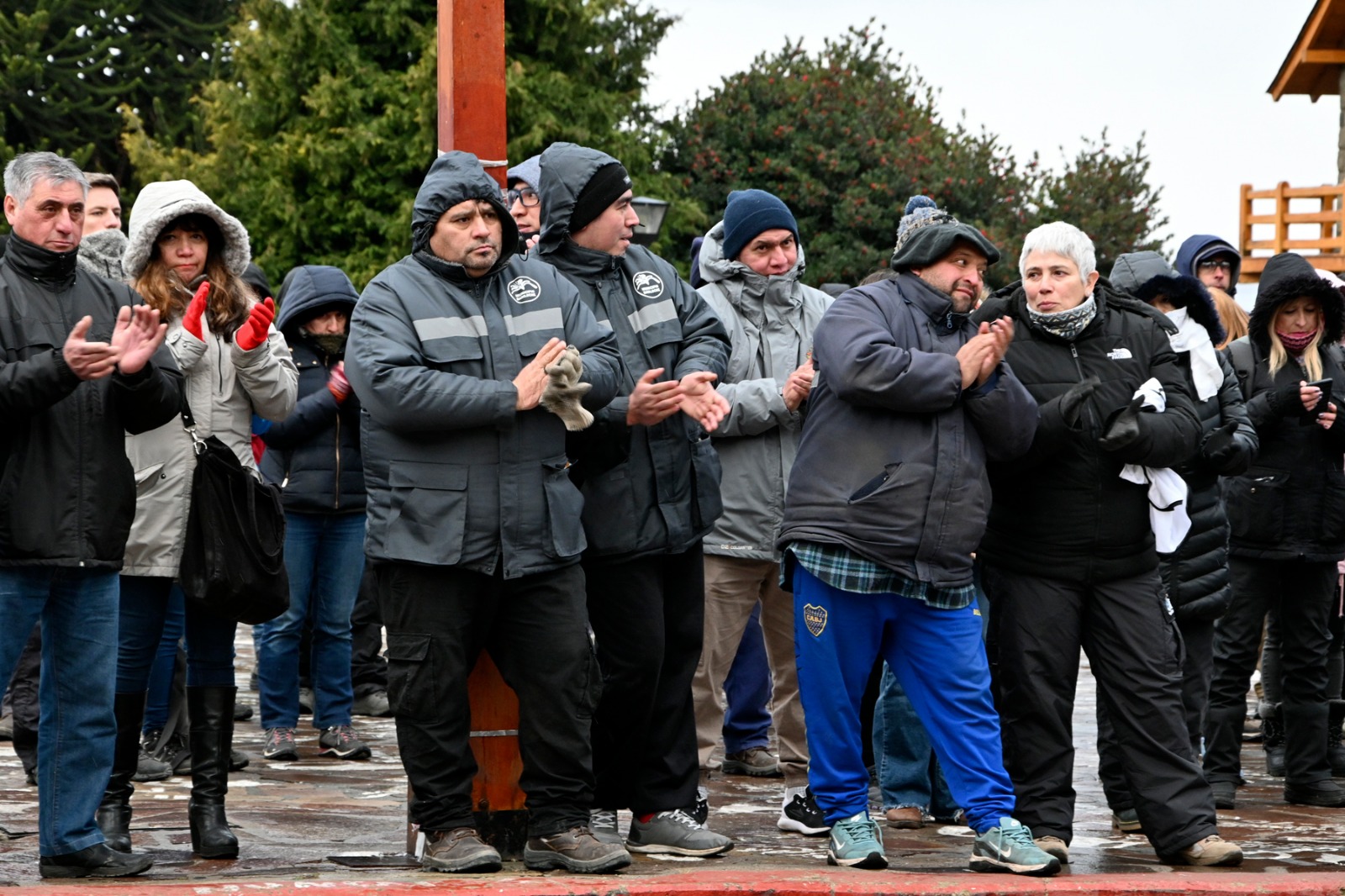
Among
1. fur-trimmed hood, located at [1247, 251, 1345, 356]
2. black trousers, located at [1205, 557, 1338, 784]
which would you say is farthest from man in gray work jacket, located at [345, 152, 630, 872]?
fur-trimmed hood, located at [1247, 251, 1345, 356]

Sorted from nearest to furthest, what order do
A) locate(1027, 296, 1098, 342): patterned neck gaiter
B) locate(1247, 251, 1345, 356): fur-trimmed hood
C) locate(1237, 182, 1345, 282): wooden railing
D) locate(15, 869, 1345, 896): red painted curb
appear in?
locate(15, 869, 1345, 896): red painted curb, locate(1027, 296, 1098, 342): patterned neck gaiter, locate(1247, 251, 1345, 356): fur-trimmed hood, locate(1237, 182, 1345, 282): wooden railing

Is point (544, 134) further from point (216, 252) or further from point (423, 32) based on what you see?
point (216, 252)

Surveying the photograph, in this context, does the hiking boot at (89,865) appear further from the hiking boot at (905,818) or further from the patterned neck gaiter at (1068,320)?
the patterned neck gaiter at (1068,320)

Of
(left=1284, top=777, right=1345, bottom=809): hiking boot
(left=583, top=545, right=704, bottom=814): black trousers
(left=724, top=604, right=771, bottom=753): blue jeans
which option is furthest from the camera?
(left=724, top=604, right=771, bottom=753): blue jeans

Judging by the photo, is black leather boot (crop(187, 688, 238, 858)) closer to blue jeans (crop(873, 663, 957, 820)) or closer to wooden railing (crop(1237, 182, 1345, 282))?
blue jeans (crop(873, 663, 957, 820))

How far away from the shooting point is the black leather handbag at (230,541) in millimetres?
5324

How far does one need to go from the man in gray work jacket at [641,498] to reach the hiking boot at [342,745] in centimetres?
236

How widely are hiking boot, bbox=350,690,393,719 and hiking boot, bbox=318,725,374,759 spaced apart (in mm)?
1232

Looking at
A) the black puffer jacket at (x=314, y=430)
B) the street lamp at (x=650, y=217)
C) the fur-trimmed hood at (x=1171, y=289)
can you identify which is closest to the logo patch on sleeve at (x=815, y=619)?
the fur-trimmed hood at (x=1171, y=289)

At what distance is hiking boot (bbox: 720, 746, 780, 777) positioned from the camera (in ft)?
24.3

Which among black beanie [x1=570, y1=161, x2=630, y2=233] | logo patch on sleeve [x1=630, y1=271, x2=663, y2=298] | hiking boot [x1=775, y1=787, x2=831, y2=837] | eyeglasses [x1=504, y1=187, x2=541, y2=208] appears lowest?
hiking boot [x1=775, y1=787, x2=831, y2=837]

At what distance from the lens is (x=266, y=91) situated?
24797mm

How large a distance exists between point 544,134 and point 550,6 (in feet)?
6.85

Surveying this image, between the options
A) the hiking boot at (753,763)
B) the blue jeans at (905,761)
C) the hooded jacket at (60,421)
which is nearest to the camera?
the hooded jacket at (60,421)
